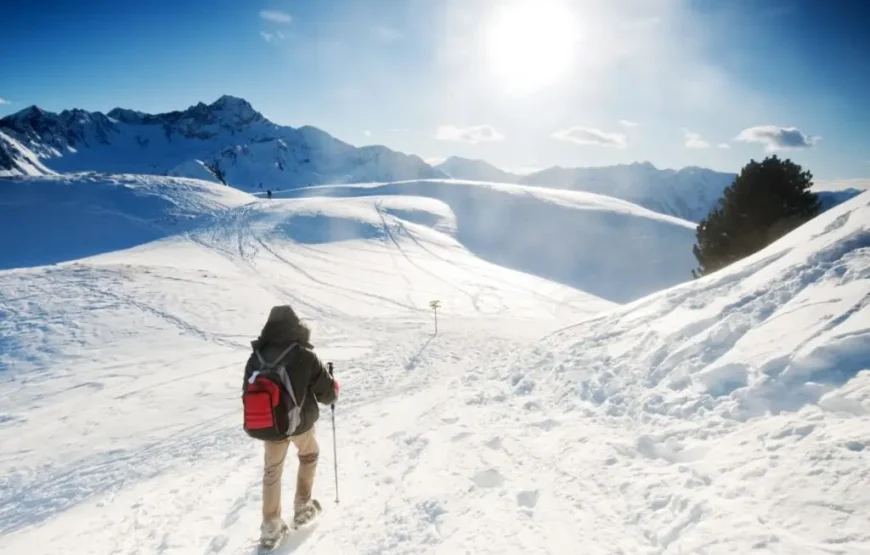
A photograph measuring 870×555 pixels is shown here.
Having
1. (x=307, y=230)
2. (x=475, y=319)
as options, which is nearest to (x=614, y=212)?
(x=307, y=230)

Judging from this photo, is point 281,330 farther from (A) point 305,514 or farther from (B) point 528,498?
(B) point 528,498

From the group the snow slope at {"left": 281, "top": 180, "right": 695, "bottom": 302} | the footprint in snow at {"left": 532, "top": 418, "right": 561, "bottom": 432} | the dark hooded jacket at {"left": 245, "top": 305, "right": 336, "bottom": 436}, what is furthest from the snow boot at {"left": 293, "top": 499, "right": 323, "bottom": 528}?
the snow slope at {"left": 281, "top": 180, "right": 695, "bottom": 302}

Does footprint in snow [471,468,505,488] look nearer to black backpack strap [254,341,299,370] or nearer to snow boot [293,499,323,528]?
snow boot [293,499,323,528]

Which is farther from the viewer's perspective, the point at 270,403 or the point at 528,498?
the point at 528,498

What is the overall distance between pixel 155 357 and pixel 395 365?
24.2ft

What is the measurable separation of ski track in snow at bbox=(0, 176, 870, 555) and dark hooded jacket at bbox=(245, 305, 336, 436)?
5.00 feet

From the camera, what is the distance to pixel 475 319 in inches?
848

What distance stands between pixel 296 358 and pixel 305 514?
1968 mm

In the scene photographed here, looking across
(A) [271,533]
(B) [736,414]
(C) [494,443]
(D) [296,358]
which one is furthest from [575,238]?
(A) [271,533]

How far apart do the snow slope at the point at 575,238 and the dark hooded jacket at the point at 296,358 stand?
33.4m

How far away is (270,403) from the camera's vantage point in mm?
4426

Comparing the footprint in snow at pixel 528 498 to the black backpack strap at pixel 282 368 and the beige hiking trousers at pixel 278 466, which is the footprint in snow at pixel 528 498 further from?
the black backpack strap at pixel 282 368

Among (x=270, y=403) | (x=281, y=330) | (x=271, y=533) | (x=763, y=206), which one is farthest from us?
(x=763, y=206)

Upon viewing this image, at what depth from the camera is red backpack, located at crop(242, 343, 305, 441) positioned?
174 inches
